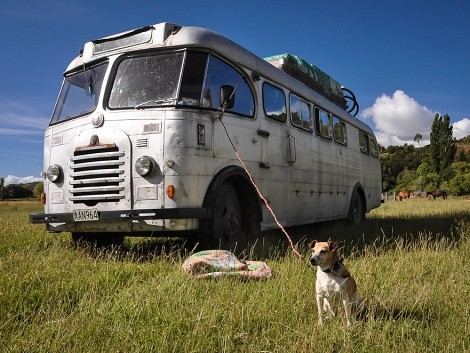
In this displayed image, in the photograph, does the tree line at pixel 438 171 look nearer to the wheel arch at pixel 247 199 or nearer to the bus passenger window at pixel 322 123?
the bus passenger window at pixel 322 123

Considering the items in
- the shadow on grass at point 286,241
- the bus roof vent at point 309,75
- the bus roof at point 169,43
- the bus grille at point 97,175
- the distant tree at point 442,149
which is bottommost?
the shadow on grass at point 286,241

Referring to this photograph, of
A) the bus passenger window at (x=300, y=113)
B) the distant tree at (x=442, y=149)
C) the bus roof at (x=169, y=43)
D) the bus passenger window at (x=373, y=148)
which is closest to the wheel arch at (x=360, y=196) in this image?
the bus passenger window at (x=373, y=148)

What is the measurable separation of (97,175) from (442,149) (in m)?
74.9

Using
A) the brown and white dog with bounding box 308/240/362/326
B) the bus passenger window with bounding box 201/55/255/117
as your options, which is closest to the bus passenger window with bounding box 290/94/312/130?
the bus passenger window with bounding box 201/55/255/117

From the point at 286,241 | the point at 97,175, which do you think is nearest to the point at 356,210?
the point at 286,241

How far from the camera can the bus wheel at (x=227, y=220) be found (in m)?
5.38

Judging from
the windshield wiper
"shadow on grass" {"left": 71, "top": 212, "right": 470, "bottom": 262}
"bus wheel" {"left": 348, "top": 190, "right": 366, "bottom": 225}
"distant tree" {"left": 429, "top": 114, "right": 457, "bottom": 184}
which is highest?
"distant tree" {"left": 429, "top": 114, "right": 457, "bottom": 184}

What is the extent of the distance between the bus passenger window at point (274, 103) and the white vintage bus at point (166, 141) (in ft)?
0.10

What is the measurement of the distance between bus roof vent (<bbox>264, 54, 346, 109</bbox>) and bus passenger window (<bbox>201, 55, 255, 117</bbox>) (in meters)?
2.21

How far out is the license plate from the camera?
539 centimetres

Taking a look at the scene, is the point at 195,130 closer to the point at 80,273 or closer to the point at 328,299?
the point at 80,273

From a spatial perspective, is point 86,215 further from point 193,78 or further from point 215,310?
point 215,310

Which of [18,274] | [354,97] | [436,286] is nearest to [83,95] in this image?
[18,274]

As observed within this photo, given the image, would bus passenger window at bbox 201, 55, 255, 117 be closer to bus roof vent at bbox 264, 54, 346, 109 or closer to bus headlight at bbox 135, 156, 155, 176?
bus headlight at bbox 135, 156, 155, 176
